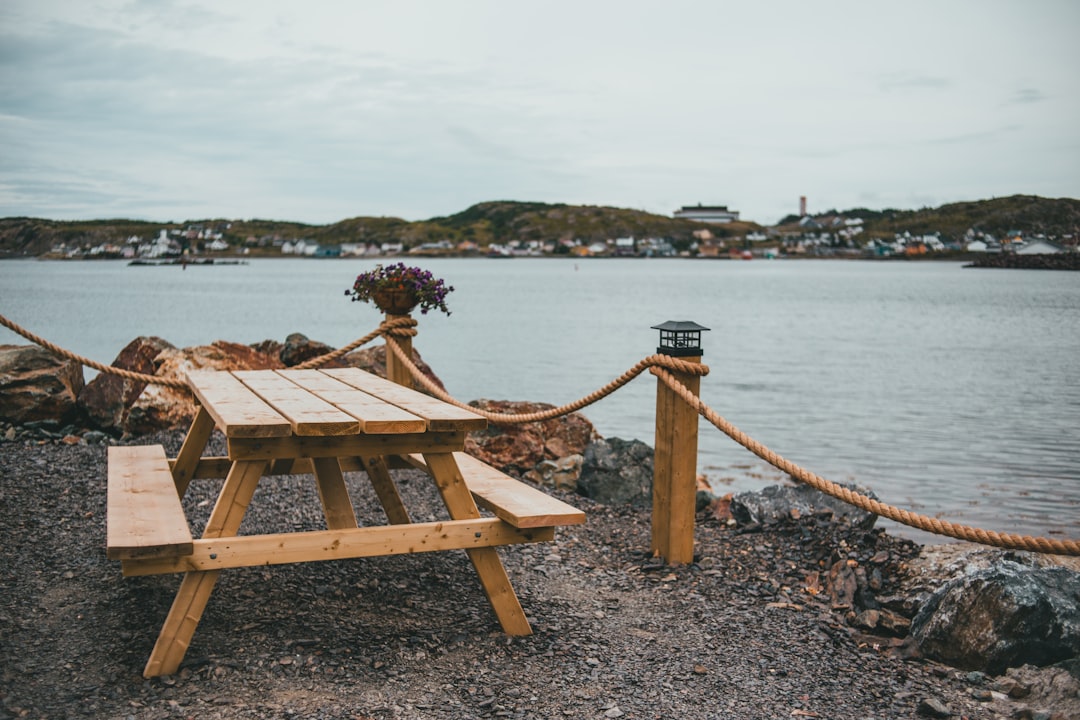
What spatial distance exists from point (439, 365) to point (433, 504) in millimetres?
22866

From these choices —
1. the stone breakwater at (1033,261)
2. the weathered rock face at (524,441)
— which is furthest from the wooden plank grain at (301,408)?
the stone breakwater at (1033,261)

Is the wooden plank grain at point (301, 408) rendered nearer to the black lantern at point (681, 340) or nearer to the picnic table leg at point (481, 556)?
the picnic table leg at point (481, 556)

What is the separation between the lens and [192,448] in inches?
231

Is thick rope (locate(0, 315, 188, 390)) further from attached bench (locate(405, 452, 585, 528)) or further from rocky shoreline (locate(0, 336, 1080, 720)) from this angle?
attached bench (locate(405, 452, 585, 528))

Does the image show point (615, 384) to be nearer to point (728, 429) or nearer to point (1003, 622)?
point (728, 429)

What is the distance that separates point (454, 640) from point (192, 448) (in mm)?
2419

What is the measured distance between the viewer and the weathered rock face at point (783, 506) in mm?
6746

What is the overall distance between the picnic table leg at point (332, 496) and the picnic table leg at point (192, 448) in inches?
39.1

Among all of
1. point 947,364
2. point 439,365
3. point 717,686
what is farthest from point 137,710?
point 947,364

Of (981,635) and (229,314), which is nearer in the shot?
(981,635)

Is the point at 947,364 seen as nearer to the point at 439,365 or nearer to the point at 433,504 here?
the point at 439,365

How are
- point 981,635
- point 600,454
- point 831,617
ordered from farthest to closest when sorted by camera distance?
point 600,454 < point 831,617 < point 981,635

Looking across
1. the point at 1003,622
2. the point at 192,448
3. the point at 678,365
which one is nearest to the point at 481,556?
the point at 678,365

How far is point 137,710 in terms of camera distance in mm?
3562
